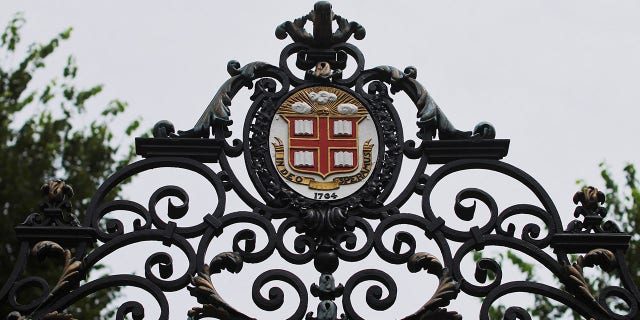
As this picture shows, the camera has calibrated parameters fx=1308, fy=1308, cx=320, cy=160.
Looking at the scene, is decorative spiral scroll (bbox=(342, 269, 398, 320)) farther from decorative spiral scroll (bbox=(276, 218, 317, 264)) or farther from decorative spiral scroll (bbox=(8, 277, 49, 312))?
decorative spiral scroll (bbox=(8, 277, 49, 312))

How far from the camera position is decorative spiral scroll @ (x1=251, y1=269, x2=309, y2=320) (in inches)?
277

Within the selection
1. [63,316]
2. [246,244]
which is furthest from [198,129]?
[63,316]

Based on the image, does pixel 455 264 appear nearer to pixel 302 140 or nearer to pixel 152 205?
pixel 302 140

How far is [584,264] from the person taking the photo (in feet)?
23.8

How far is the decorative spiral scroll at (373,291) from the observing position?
278 inches

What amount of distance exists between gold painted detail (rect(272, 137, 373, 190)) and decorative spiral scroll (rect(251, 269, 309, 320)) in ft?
1.83

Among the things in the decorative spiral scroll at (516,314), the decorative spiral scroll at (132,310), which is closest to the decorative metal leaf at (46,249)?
the decorative spiral scroll at (132,310)

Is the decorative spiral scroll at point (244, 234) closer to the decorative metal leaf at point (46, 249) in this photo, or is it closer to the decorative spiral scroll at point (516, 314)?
the decorative metal leaf at point (46, 249)

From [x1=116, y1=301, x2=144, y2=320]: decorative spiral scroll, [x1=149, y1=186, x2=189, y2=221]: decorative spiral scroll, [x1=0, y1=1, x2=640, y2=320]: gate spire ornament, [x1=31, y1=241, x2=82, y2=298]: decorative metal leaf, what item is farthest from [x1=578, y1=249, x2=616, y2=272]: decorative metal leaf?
[x1=31, y1=241, x2=82, y2=298]: decorative metal leaf

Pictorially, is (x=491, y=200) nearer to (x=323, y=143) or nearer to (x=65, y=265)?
(x=323, y=143)

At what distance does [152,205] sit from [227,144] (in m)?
0.58

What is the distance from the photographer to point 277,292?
278 inches

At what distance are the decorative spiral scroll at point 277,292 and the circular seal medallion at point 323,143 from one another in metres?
0.50

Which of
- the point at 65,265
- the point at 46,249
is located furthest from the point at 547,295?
the point at 46,249
